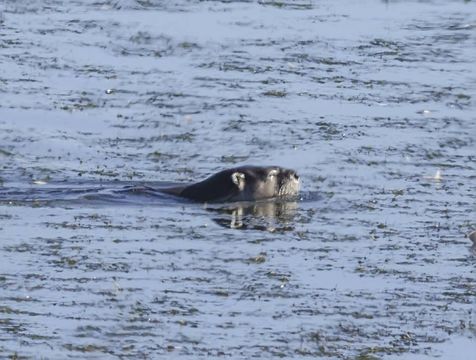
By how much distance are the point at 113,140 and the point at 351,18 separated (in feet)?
20.1

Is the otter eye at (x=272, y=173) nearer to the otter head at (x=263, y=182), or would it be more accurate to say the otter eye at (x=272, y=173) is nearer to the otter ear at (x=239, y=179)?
the otter head at (x=263, y=182)

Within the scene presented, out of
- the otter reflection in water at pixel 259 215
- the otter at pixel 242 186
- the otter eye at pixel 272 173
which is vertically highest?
the otter eye at pixel 272 173

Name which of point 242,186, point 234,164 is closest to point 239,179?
point 242,186

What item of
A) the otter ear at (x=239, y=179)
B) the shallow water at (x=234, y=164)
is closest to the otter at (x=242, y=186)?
the otter ear at (x=239, y=179)

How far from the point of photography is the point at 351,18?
834 inches

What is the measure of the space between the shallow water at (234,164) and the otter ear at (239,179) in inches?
7.5

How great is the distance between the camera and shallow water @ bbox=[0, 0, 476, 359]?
1026 centimetres

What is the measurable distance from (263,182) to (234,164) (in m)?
0.75

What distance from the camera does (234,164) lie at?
15.3 meters

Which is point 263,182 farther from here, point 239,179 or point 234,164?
point 234,164

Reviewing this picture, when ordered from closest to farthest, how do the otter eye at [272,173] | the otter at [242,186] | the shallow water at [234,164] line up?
the shallow water at [234,164] → the otter at [242,186] → the otter eye at [272,173]

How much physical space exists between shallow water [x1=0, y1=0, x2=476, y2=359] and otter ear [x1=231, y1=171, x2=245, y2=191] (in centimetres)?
19

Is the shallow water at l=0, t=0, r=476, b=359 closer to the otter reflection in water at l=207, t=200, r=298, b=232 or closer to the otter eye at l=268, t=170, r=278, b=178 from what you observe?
the otter reflection in water at l=207, t=200, r=298, b=232

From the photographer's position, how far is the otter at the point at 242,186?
14.3m
